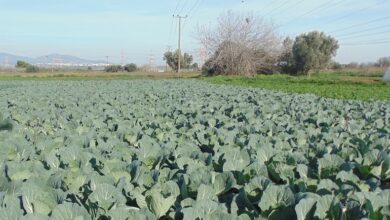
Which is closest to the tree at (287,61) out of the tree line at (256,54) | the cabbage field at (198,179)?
the tree line at (256,54)

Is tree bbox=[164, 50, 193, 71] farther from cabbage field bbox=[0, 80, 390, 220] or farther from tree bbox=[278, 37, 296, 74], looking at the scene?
cabbage field bbox=[0, 80, 390, 220]

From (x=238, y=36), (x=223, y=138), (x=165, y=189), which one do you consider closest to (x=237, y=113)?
(x=223, y=138)

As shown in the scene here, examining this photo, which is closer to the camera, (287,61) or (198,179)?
(198,179)

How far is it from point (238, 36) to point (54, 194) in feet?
195

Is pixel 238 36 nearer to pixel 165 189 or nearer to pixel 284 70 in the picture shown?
pixel 284 70

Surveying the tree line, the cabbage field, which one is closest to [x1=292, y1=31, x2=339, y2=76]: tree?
the tree line

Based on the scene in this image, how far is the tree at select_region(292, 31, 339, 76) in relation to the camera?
222ft

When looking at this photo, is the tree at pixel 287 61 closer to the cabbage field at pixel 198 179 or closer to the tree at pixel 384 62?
the tree at pixel 384 62

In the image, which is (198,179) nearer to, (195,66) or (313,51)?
(313,51)

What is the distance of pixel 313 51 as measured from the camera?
227 ft

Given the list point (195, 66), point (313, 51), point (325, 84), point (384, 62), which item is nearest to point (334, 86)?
point (325, 84)

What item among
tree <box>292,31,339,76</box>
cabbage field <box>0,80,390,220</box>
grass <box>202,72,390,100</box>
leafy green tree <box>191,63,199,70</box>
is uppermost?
tree <box>292,31,339,76</box>

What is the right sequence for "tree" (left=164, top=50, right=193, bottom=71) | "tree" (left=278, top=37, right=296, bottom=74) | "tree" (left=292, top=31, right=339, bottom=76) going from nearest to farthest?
"tree" (left=278, top=37, right=296, bottom=74) → "tree" (left=292, top=31, right=339, bottom=76) → "tree" (left=164, top=50, right=193, bottom=71)

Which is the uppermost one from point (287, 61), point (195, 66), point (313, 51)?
point (313, 51)
